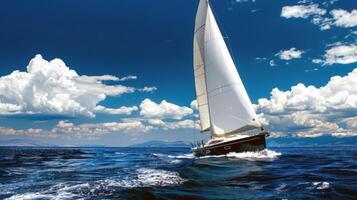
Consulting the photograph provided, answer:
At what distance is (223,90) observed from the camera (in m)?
56.4

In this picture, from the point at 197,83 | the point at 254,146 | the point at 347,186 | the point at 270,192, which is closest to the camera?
the point at 270,192

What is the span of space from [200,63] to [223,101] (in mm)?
11326

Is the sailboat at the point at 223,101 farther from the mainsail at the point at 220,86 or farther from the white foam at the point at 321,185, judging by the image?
the white foam at the point at 321,185

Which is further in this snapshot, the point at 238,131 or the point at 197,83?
the point at 197,83

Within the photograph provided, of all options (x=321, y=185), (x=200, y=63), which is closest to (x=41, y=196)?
(x=321, y=185)

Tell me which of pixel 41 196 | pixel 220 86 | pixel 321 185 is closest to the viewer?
pixel 41 196

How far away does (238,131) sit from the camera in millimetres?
55656

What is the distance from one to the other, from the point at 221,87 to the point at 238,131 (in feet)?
23.8

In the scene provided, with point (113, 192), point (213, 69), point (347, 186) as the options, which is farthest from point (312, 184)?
point (213, 69)

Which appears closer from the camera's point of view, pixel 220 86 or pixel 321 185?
pixel 321 185

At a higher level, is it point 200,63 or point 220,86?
point 200,63

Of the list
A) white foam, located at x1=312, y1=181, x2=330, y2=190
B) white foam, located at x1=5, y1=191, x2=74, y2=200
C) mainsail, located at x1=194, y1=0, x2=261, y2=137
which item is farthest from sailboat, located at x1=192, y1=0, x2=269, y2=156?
white foam, located at x1=5, y1=191, x2=74, y2=200

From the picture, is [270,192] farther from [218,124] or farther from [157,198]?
[218,124]

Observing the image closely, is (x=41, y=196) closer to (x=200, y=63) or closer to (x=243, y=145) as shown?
(x=243, y=145)
